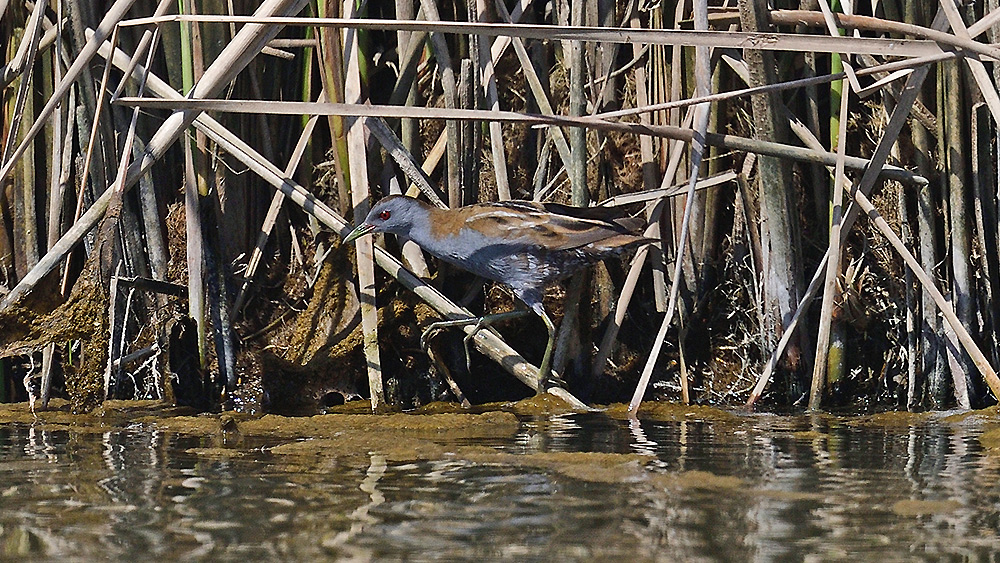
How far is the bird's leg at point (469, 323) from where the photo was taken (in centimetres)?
443

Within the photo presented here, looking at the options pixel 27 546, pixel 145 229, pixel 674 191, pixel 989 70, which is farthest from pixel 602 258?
pixel 27 546

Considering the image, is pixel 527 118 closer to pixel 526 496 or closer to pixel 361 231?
pixel 361 231

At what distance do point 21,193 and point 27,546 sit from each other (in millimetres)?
2669

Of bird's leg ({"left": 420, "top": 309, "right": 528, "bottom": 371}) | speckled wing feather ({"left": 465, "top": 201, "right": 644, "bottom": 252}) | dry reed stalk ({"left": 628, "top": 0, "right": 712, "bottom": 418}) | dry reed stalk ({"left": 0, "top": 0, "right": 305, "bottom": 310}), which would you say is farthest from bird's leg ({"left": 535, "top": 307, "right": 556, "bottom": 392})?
dry reed stalk ({"left": 0, "top": 0, "right": 305, "bottom": 310})

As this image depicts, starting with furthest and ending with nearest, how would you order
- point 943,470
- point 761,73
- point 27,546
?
point 761,73
point 943,470
point 27,546

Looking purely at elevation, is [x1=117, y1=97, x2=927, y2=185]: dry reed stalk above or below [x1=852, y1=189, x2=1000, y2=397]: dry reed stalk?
above

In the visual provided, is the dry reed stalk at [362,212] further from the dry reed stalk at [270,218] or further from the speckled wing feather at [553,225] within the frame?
the speckled wing feather at [553,225]

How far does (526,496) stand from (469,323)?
174 centimetres

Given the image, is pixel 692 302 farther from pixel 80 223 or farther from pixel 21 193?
pixel 21 193

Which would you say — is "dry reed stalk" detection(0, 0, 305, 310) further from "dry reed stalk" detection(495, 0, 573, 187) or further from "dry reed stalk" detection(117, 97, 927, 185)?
"dry reed stalk" detection(495, 0, 573, 187)

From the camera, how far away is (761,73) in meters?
4.02

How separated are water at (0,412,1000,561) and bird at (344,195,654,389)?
77 cm

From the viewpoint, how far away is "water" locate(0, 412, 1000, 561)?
230 centimetres

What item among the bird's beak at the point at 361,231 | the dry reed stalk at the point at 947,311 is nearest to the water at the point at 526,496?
the dry reed stalk at the point at 947,311
